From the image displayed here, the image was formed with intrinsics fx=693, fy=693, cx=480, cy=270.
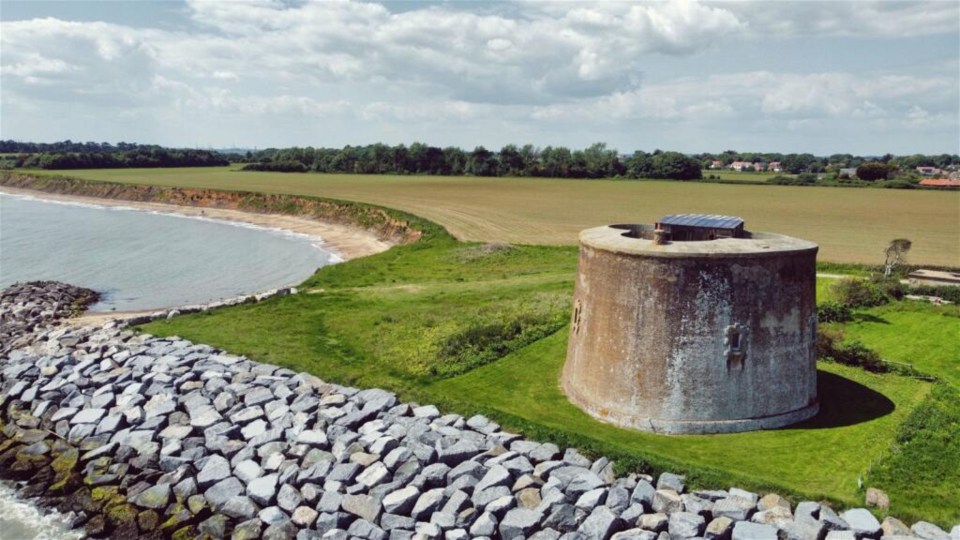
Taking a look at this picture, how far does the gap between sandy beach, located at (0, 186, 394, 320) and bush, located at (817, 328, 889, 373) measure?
2680 centimetres

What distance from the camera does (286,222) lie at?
72.9 m

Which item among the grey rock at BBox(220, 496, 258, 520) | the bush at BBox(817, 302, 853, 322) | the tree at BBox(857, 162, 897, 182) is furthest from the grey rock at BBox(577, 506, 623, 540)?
the tree at BBox(857, 162, 897, 182)

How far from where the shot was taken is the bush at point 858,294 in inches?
1141

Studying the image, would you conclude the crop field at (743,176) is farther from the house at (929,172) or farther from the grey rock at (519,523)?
the grey rock at (519,523)

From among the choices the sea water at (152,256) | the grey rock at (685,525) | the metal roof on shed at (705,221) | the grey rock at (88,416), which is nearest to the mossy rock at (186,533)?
the grey rock at (88,416)

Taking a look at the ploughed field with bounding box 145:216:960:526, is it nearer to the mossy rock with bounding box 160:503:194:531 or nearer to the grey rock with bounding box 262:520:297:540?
the grey rock with bounding box 262:520:297:540

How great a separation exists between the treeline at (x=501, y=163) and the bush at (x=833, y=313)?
325ft

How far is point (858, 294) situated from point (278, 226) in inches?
2197

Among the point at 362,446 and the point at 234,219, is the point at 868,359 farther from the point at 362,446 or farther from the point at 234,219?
the point at 234,219

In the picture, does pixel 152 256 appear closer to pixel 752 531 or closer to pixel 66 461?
pixel 66 461

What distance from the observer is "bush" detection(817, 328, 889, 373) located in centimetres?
2136

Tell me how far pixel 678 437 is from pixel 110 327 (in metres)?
20.5

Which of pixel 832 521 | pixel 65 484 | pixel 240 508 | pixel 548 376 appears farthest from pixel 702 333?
pixel 65 484

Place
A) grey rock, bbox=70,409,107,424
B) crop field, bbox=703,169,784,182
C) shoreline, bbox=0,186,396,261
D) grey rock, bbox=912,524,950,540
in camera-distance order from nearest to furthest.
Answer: grey rock, bbox=912,524,950,540
grey rock, bbox=70,409,107,424
shoreline, bbox=0,186,396,261
crop field, bbox=703,169,784,182
